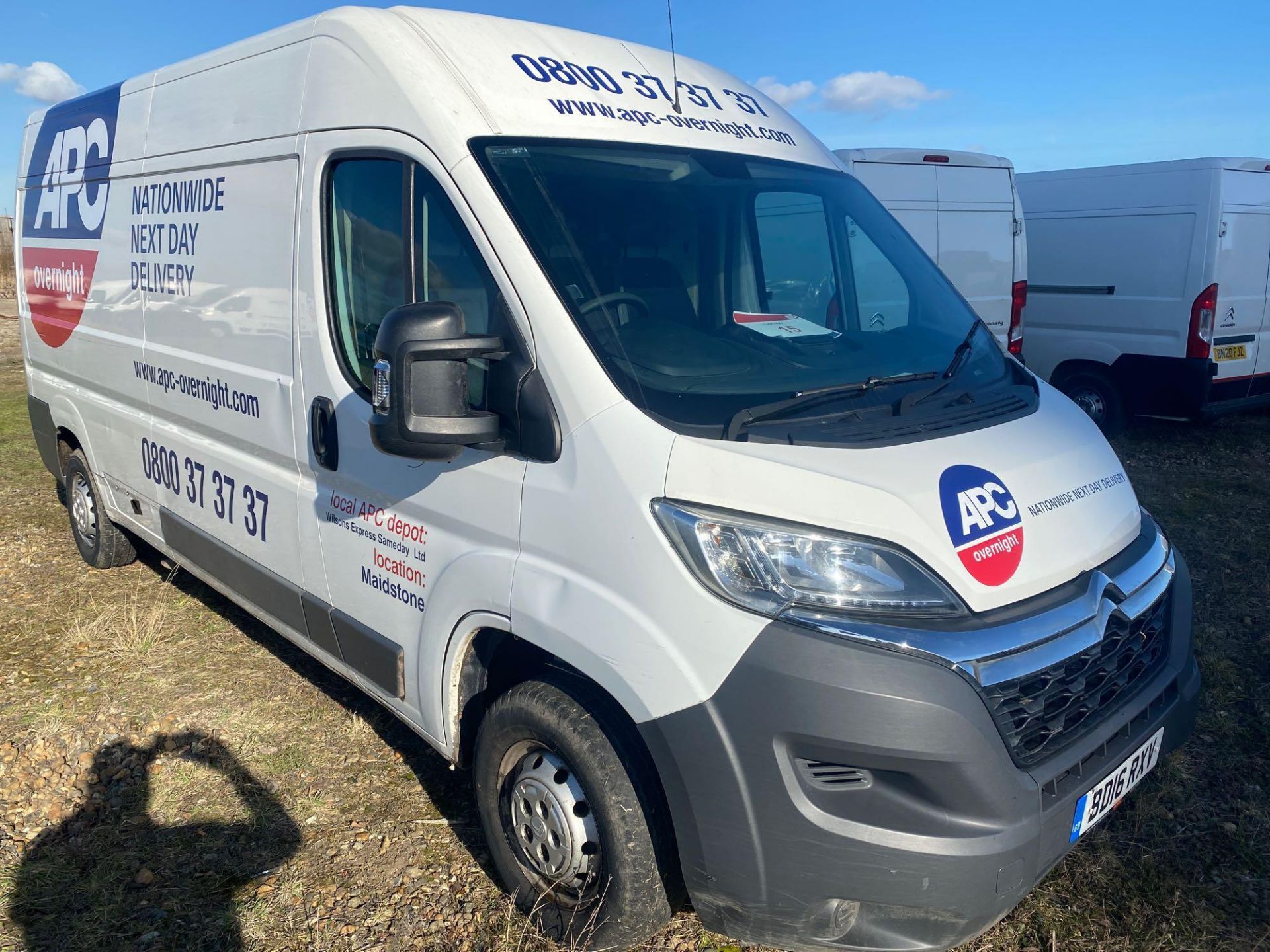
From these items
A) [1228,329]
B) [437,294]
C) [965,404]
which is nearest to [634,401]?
[437,294]

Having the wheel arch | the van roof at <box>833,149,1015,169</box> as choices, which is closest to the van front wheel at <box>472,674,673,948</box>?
the van roof at <box>833,149,1015,169</box>

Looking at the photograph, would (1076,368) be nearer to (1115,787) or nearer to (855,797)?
(1115,787)

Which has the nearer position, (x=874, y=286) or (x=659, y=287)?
(x=659, y=287)

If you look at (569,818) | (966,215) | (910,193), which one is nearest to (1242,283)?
(966,215)

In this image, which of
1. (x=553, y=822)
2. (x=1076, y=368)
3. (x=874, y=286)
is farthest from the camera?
(x=1076, y=368)

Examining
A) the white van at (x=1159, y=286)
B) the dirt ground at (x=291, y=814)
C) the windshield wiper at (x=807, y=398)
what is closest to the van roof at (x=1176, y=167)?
the white van at (x=1159, y=286)

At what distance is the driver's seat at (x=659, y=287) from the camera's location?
255 centimetres

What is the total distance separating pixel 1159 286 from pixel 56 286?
829 centimetres

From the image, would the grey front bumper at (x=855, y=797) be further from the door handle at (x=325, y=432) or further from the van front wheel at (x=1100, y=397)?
the van front wheel at (x=1100, y=397)

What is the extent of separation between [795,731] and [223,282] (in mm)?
2741

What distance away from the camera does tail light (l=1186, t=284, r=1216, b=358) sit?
7988 mm

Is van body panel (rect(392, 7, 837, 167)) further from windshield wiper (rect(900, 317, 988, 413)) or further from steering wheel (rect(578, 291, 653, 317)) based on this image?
windshield wiper (rect(900, 317, 988, 413))

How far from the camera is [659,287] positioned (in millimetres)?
2623

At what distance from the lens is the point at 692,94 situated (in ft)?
10.5
